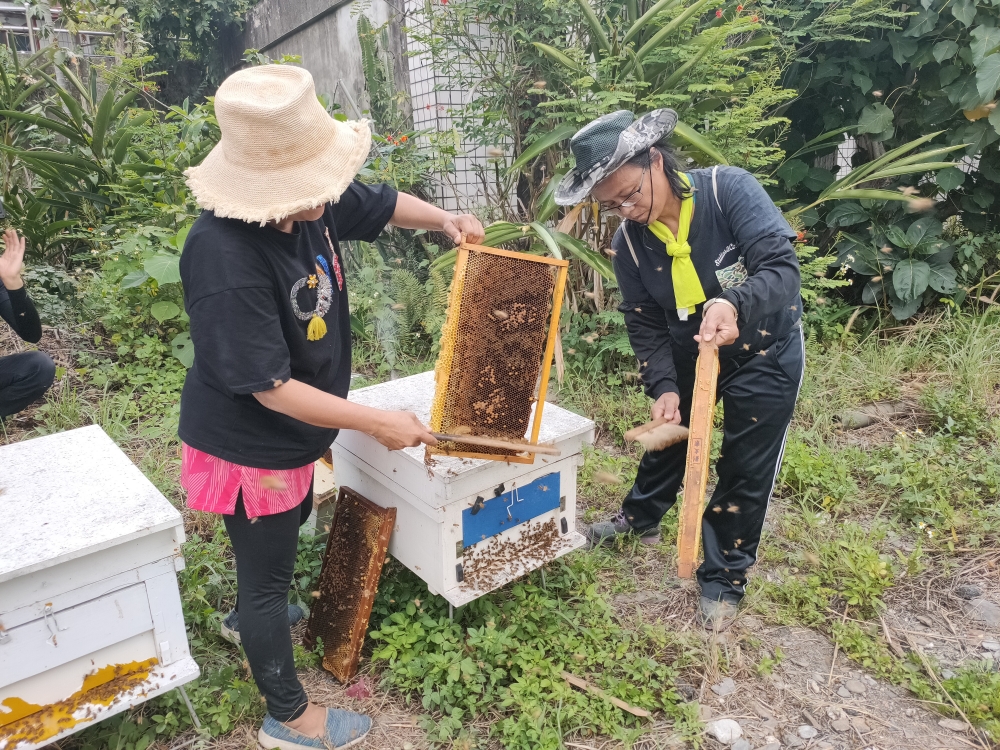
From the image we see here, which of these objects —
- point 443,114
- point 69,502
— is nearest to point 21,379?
point 69,502

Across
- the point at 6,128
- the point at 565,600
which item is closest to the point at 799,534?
the point at 565,600

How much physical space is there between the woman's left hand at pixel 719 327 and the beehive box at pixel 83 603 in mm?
1593

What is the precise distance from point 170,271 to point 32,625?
2658mm

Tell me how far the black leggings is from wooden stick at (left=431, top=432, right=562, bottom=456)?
50 centimetres

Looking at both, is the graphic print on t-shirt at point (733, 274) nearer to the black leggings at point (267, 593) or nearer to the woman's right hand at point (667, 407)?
the woman's right hand at point (667, 407)

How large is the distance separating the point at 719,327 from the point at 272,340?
1.28 meters

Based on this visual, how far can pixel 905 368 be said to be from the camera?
4551 millimetres

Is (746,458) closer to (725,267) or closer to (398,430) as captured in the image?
(725,267)

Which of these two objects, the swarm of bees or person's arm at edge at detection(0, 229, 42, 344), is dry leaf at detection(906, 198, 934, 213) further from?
person's arm at edge at detection(0, 229, 42, 344)

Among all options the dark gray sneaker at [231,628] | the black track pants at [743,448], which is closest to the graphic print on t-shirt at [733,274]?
the black track pants at [743,448]

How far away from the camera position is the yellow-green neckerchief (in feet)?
7.72

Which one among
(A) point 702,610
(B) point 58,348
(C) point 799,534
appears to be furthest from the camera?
(B) point 58,348

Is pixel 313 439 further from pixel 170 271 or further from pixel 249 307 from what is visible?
pixel 170 271

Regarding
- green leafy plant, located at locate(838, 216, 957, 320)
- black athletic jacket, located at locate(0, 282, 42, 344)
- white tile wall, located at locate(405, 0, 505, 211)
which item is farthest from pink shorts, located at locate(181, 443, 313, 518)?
green leafy plant, located at locate(838, 216, 957, 320)
